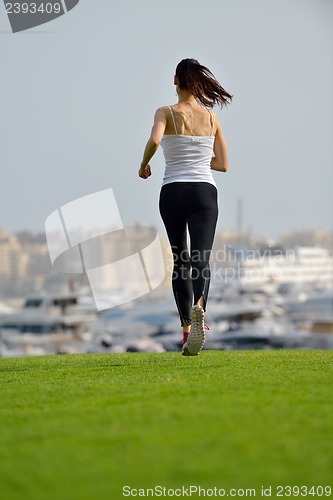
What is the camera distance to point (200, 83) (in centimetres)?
749

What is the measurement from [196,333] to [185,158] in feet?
4.26

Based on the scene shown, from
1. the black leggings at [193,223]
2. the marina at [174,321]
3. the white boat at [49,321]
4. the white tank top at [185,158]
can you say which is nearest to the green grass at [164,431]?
the black leggings at [193,223]

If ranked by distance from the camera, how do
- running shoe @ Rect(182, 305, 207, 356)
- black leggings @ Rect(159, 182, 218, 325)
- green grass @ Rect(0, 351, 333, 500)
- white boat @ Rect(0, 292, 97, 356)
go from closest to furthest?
green grass @ Rect(0, 351, 333, 500), running shoe @ Rect(182, 305, 207, 356), black leggings @ Rect(159, 182, 218, 325), white boat @ Rect(0, 292, 97, 356)

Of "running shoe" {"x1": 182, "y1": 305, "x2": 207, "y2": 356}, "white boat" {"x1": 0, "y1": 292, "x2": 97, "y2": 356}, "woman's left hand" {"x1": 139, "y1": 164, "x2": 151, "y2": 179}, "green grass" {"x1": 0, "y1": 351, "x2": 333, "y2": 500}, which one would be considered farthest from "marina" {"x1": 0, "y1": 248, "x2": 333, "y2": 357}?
"green grass" {"x1": 0, "y1": 351, "x2": 333, "y2": 500}

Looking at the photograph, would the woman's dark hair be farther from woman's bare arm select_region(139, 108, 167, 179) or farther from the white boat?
the white boat

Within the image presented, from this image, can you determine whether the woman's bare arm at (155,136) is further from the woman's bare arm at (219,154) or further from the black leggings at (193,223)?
the woman's bare arm at (219,154)

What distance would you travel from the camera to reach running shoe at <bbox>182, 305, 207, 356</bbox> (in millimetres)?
A: 7188

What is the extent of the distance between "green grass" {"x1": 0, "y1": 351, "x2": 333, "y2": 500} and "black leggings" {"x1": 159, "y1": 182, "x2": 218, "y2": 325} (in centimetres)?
117

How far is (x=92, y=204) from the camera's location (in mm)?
13492

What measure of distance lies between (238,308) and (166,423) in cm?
7335

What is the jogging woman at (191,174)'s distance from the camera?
289 inches

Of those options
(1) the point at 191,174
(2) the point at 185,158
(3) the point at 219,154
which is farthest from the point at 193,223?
(3) the point at 219,154

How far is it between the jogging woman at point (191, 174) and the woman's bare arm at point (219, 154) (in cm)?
13

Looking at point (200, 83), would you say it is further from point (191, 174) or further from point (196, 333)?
point (196, 333)
